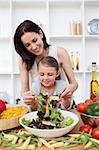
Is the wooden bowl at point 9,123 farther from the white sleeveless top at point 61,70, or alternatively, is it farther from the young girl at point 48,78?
A: the white sleeveless top at point 61,70

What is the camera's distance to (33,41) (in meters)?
1.63

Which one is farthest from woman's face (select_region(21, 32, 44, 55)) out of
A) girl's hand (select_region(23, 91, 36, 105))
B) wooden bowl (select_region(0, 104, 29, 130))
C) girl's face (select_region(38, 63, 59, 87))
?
wooden bowl (select_region(0, 104, 29, 130))

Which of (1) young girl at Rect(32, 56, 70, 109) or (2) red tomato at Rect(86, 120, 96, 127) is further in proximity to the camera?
(1) young girl at Rect(32, 56, 70, 109)

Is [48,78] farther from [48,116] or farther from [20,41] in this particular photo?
[48,116]

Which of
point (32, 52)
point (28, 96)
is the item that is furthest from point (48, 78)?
point (28, 96)

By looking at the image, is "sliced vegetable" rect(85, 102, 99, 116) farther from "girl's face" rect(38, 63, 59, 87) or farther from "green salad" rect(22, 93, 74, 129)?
"girl's face" rect(38, 63, 59, 87)

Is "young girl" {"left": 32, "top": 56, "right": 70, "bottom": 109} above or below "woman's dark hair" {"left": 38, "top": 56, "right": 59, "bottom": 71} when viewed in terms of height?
below

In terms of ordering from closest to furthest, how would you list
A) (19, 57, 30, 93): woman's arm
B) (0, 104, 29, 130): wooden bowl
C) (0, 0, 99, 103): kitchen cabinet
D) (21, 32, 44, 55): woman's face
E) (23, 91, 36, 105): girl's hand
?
(0, 104, 29, 130): wooden bowl < (23, 91, 36, 105): girl's hand < (21, 32, 44, 55): woman's face < (19, 57, 30, 93): woman's arm < (0, 0, 99, 103): kitchen cabinet

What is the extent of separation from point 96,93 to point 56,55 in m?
0.41

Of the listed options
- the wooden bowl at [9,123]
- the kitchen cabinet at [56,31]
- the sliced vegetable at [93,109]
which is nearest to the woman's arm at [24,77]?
the wooden bowl at [9,123]

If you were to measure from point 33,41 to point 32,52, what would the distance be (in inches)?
4.6

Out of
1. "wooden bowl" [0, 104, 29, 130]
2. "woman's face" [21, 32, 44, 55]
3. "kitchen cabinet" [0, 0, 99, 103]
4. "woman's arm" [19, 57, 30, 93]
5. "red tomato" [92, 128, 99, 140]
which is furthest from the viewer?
"kitchen cabinet" [0, 0, 99, 103]

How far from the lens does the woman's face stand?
1616 millimetres

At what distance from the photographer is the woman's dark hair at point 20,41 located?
1642 mm
